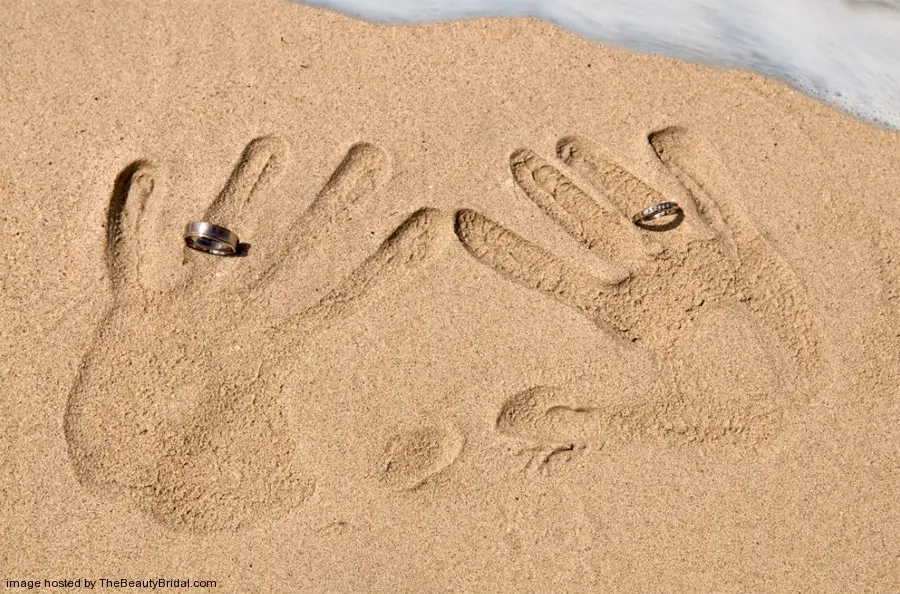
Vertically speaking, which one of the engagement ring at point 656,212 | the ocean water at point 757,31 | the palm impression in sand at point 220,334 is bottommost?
the palm impression in sand at point 220,334

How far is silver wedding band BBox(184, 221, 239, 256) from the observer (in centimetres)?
201

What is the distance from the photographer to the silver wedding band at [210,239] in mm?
2010

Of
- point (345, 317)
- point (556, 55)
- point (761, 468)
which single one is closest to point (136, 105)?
point (345, 317)

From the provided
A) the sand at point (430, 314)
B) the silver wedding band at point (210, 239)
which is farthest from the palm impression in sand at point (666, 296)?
the silver wedding band at point (210, 239)

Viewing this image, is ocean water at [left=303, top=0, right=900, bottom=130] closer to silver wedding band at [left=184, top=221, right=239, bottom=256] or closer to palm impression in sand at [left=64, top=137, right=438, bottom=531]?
palm impression in sand at [left=64, top=137, right=438, bottom=531]

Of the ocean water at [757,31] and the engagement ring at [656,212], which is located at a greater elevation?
the ocean water at [757,31]

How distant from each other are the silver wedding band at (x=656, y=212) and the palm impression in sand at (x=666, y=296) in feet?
0.08

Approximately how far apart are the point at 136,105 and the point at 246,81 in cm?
32

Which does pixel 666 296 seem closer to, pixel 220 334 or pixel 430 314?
pixel 430 314

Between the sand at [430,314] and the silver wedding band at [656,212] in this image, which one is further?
the silver wedding band at [656,212]

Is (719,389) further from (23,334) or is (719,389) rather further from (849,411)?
(23,334)

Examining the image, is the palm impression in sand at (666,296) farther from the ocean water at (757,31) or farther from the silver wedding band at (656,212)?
the ocean water at (757,31)

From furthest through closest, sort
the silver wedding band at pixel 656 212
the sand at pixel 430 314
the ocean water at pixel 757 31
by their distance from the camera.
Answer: the ocean water at pixel 757 31
the silver wedding band at pixel 656 212
the sand at pixel 430 314

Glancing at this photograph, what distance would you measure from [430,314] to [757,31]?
4.61 feet
